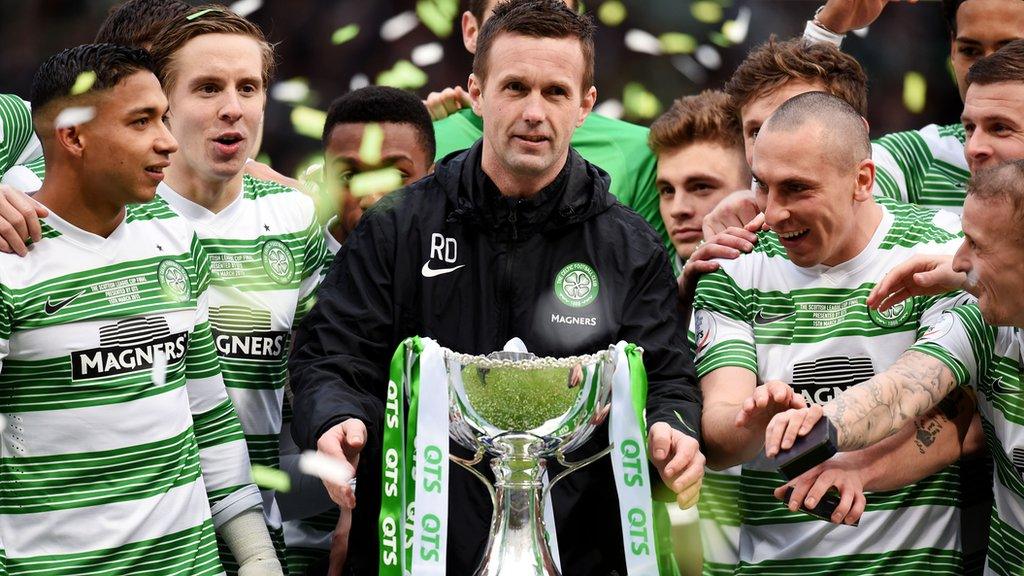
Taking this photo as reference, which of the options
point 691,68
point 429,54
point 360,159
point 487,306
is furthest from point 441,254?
point 691,68

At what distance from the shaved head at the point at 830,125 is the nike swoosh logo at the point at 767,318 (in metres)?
0.39

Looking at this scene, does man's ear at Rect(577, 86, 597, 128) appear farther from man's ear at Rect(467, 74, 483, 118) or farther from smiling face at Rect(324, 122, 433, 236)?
smiling face at Rect(324, 122, 433, 236)

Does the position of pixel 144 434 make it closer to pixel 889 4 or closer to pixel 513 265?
pixel 513 265

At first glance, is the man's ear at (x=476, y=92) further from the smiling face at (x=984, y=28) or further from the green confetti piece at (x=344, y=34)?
the green confetti piece at (x=344, y=34)

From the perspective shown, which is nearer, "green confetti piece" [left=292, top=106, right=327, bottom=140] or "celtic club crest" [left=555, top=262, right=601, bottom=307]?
"celtic club crest" [left=555, top=262, right=601, bottom=307]

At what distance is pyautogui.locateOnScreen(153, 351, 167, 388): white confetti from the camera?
3.19 meters

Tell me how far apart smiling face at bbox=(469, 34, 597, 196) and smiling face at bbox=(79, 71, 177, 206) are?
31.3 inches

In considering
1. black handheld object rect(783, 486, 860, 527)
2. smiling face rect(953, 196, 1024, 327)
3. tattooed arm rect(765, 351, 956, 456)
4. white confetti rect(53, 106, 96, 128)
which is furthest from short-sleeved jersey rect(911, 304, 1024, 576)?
white confetti rect(53, 106, 96, 128)

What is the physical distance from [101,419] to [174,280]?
0.41 m

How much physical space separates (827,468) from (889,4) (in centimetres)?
295

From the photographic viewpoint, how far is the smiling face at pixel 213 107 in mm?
3768

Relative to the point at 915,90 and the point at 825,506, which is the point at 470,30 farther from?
the point at 825,506

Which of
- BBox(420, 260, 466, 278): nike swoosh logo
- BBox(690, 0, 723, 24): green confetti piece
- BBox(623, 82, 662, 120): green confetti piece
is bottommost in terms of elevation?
BBox(420, 260, 466, 278): nike swoosh logo

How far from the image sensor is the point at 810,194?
333 centimetres
